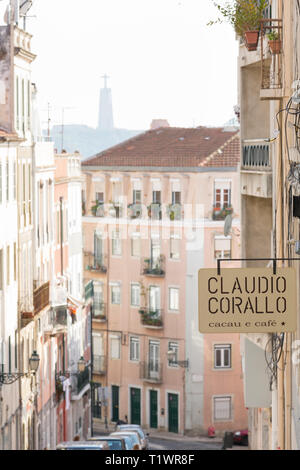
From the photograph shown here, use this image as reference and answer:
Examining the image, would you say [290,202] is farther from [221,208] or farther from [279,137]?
[221,208]

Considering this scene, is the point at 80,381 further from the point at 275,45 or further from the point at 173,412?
the point at 275,45

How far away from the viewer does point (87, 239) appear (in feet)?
165

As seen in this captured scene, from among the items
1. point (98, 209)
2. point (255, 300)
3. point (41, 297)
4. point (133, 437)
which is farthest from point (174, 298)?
point (255, 300)

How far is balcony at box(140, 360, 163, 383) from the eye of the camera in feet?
155

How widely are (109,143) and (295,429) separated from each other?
265 feet

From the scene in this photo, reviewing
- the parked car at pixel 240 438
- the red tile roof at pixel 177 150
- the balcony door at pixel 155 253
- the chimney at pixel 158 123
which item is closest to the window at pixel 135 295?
the balcony door at pixel 155 253

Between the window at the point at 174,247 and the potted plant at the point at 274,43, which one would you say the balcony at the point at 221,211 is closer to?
the window at the point at 174,247

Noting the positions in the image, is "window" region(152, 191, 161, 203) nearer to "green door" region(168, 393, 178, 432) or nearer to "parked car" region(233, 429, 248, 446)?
"green door" region(168, 393, 178, 432)

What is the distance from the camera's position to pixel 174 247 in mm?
47688

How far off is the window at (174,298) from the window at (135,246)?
89.3 inches

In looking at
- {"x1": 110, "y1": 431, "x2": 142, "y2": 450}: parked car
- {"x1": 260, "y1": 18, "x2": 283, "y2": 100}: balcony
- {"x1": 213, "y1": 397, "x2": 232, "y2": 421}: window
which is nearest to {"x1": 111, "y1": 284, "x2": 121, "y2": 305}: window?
{"x1": 213, "y1": 397, "x2": 232, "y2": 421}: window

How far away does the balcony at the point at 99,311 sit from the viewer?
49.4m

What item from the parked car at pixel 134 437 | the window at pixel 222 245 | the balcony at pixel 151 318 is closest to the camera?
the parked car at pixel 134 437

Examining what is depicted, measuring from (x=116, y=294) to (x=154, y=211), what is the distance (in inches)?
144
